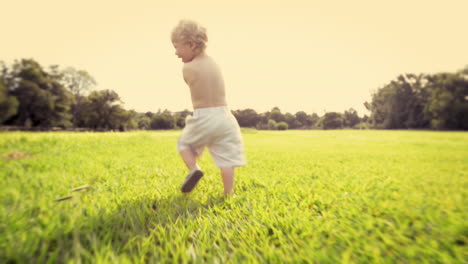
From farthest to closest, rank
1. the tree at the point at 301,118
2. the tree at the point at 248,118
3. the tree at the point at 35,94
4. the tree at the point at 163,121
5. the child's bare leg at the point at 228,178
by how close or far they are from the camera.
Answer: the tree at the point at 301,118 → the tree at the point at 163,121 → the tree at the point at 248,118 → the tree at the point at 35,94 → the child's bare leg at the point at 228,178

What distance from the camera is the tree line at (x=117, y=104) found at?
7.08 metres

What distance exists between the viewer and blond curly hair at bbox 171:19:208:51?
2033 millimetres

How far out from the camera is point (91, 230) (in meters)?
1.17

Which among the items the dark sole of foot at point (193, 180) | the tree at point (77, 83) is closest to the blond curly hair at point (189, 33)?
the dark sole of foot at point (193, 180)

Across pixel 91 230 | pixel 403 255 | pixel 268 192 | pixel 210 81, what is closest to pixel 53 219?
pixel 91 230

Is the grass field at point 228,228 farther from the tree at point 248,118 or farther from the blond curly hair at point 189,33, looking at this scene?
the tree at point 248,118

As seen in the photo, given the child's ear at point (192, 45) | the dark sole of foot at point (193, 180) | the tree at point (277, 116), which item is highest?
the tree at point (277, 116)

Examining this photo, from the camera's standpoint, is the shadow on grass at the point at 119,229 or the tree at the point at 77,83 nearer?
the shadow on grass at the point at 119,229

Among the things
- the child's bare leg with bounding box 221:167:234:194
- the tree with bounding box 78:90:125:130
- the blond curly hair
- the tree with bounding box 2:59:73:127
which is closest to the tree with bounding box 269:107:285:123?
the tree with bounding box 78:90:125:130

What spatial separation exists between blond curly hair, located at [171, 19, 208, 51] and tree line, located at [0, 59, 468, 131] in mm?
3904

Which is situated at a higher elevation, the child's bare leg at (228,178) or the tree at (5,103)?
the tree at (5,103)

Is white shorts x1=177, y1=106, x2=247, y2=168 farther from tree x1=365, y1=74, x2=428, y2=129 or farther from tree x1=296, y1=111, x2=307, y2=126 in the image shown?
tree x1=296, y1=111, x2=307, y2=126

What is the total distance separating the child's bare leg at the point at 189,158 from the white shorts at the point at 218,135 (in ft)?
0.22

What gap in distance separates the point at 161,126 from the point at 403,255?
6250cm
